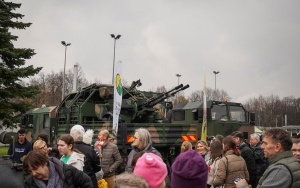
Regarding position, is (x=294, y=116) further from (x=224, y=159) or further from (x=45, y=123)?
(x=224, y=159)

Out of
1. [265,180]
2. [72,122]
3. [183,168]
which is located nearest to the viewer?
[183,168]

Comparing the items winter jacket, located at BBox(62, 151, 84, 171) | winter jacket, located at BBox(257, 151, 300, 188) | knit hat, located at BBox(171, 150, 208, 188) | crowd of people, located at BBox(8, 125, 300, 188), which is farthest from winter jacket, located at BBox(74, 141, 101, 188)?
knit hat, located at BBox(171, 150, 208, 188)

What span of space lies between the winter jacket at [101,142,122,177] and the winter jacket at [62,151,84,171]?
2.46 metres

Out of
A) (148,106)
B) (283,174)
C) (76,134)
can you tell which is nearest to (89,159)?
(76,134)

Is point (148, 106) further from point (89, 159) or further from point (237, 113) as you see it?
point (89, 159)

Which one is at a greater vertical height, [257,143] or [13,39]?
[13,39]

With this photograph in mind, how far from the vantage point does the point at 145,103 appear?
1338cm

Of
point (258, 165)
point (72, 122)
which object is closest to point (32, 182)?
point (258, 165)

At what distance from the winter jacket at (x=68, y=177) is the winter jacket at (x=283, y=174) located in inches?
71.0

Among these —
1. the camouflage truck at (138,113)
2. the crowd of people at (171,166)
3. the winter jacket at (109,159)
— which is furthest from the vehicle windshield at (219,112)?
the winter jacket at (109,159)

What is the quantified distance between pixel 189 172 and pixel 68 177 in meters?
1.66

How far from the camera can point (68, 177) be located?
4004 millimetres

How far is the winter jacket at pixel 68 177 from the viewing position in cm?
392

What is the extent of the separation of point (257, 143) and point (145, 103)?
5.67 m
